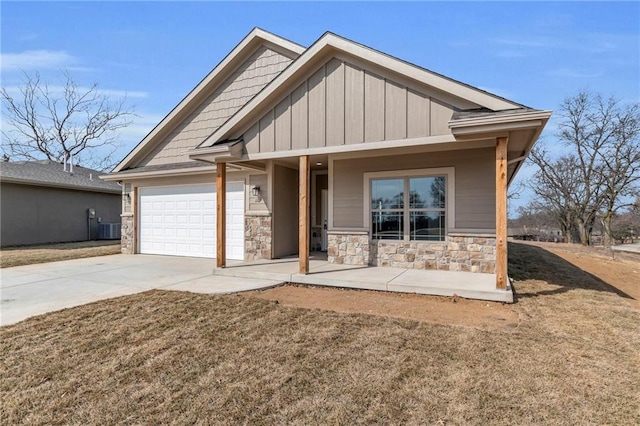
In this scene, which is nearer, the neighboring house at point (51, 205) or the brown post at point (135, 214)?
the brown post at point (135, 214)

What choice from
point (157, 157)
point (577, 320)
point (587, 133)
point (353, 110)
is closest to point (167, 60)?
point (157, 157)

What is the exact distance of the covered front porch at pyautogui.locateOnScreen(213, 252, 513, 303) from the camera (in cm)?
589

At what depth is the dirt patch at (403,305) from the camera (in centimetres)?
480

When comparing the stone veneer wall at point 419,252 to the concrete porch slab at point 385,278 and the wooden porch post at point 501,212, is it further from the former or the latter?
the wooden porch post at point 501,212

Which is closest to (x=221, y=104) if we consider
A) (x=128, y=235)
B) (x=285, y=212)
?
(x=285, y=212)

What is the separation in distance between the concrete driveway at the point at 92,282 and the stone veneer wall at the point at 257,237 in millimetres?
Answer: 1148

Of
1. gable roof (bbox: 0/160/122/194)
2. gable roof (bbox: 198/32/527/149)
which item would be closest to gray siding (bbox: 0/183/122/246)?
gable roof (bbox: 0/160/122/194)

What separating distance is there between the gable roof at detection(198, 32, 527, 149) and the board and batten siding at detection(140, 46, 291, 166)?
406 centimetres

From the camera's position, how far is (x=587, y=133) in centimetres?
2570

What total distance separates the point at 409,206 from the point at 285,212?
13.2ft

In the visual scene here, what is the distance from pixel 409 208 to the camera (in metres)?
8.12

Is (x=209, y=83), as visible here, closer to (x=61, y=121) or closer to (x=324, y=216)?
(x=324, y=216)

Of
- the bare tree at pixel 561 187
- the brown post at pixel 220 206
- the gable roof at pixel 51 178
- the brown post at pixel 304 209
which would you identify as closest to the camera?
the brown post at pixel 304 209

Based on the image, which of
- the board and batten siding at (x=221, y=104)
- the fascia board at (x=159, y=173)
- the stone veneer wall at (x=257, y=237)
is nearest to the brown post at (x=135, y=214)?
the fascia board at (x=159, y=173)
